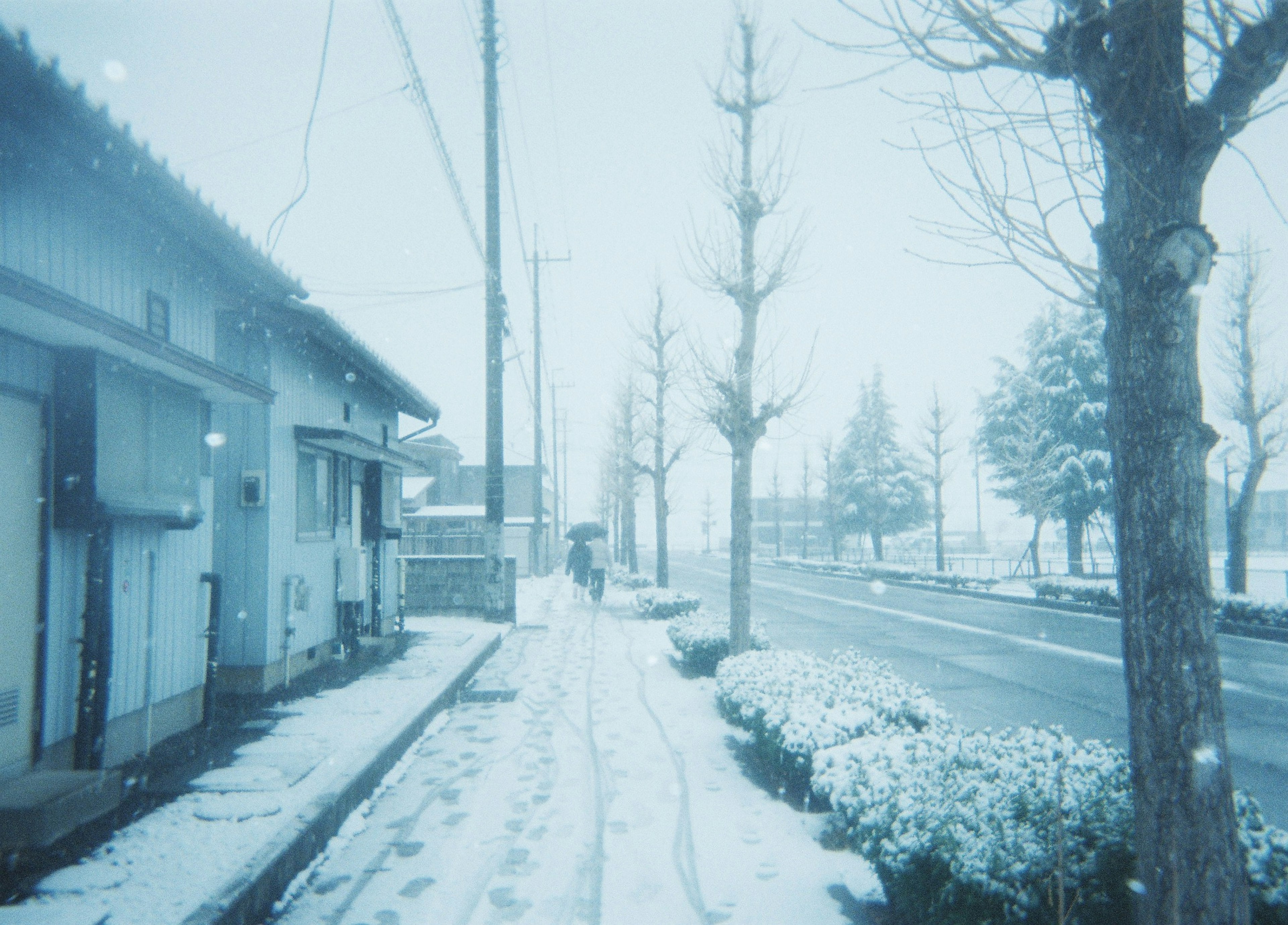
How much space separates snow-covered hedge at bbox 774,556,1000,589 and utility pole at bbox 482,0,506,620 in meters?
18.6

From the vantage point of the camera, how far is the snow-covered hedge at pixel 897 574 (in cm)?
2720

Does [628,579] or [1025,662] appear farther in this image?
[628,579]

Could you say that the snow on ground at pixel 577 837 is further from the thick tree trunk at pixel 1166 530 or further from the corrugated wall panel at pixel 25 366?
the corrugated wall panel at pixel 25 366

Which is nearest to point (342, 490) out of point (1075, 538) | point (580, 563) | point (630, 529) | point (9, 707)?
point (9, 707)

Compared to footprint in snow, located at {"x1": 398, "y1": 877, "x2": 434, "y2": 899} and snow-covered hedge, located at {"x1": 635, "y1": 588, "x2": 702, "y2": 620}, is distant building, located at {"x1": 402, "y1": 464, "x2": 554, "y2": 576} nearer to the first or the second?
snow-covered hedge, located at {"x1": 635, "y1": 588, "x2": 702, "y2": 620}

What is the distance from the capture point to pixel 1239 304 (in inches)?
739

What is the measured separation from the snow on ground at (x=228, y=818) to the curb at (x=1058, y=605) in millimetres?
4144

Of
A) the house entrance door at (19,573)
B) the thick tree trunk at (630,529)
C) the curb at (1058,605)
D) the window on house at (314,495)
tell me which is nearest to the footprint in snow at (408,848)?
the house entrance door at (19,573)

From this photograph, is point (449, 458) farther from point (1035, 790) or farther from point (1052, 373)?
point (1035, 790)

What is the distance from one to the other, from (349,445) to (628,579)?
1732 cm

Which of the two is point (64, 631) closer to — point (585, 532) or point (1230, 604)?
point (585, 532)

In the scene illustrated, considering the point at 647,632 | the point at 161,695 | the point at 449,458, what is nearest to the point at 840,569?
the point at 647,632

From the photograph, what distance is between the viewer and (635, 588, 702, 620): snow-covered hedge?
53.3ft

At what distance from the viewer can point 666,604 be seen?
16.6 metres
